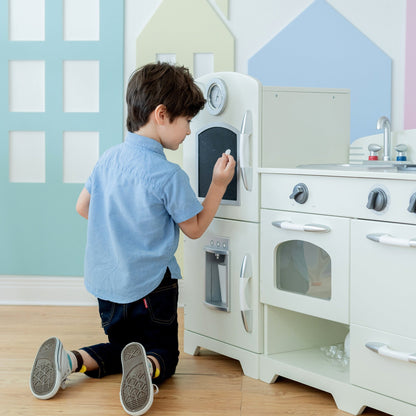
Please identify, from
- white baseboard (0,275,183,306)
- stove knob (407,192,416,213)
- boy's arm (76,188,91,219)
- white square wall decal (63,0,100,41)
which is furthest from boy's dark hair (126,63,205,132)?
white baseboard (0,275,183,306)

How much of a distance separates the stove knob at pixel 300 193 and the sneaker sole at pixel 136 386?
0.55 meters

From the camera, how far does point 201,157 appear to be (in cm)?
204

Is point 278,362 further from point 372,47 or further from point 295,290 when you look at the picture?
point 372,47

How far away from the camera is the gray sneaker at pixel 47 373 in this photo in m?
1.70

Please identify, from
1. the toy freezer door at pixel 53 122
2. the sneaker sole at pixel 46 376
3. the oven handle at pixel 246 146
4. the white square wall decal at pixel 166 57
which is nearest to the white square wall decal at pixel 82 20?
the toy freezer door at pixel 53 122

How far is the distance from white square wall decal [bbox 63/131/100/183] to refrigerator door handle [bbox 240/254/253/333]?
120cm

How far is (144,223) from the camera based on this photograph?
1769 mm

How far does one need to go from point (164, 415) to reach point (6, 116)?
1.71 metres

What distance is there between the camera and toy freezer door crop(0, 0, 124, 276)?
111 inches

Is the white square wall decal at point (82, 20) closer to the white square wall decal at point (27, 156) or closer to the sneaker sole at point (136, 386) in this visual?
the white square wall decal at point (27, 156)

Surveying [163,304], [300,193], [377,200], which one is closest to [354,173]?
[377,200]

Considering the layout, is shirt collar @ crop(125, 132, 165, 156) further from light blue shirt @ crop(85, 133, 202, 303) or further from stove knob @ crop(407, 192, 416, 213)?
stove knob @ crop(407, 192, 416, 213)

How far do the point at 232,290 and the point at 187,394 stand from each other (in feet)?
1.10

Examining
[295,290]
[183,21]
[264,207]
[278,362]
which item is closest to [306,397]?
[278,362]
